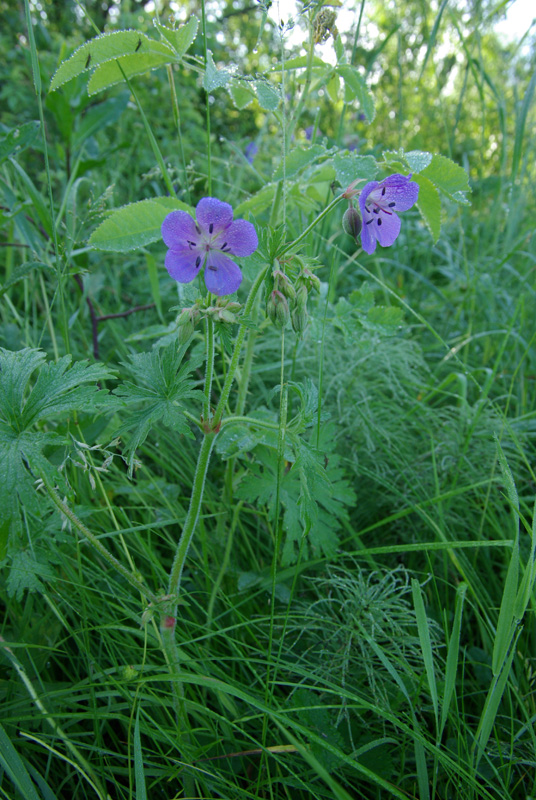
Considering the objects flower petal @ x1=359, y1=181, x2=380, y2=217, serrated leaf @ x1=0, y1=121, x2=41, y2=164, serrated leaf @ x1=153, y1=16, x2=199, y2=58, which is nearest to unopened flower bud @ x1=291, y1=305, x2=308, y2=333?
flower petal @ x1=359, y1=181, x2=380, y2=217

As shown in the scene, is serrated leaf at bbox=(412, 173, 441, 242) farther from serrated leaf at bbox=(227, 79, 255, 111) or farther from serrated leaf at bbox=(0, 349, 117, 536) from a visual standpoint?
serrated leaf at bbox=(0, 349, 117, 536)

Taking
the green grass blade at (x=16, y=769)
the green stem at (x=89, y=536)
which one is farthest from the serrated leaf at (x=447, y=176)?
the green grass blade at (x=16, y=769)

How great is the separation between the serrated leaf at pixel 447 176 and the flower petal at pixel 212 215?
21.4 inches

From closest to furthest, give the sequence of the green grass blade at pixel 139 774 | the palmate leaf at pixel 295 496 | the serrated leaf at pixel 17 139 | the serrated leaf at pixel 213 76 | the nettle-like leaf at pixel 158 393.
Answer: the green grass blade at pixel 139 774 → the nettle-like leaf at pixel 158 393 → the serrated leaf at pixel 213 76 → the palmate leaf at pixel 295 496 → the serrated leaf at pixel 17 139

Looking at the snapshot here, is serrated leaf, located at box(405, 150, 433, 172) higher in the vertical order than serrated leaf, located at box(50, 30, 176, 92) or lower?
lower

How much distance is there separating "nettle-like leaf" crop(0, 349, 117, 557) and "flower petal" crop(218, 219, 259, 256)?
0.35m

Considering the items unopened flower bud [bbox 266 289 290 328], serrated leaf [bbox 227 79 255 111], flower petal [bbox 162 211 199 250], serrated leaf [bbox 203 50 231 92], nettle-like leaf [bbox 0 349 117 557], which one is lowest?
nettle-like leaf [bbox 0 349 117 557]

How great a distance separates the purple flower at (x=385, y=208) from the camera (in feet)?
3.82

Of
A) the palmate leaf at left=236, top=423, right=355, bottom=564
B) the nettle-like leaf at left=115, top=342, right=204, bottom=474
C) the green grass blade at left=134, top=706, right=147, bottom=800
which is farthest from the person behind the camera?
the palmate leaf at left=236, top=423, right=355, bottom=564

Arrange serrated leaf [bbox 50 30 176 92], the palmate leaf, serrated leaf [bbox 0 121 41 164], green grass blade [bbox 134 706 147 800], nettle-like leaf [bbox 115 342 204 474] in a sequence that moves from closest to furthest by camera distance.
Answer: green grass blade [bbox 134 706 147 800]
nettle-like leaf [bbox 115 342 204 474]
serrated leaf [bbox 50 30 176 92]
the palmate leaf
serrated leaf [bbox 0 121 41 164]

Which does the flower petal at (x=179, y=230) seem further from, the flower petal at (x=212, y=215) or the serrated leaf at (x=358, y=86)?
the serrated leaf at (x=358, y=86)

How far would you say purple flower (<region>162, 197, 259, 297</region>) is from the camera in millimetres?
1062

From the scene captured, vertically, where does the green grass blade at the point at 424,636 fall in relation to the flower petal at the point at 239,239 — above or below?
below

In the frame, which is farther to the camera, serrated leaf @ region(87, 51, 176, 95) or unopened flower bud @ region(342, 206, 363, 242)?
serrated leaf @ region(87, 51, 176, 95)
